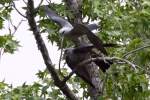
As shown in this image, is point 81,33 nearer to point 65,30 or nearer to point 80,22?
point 65,30

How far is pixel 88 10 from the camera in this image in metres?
3.62

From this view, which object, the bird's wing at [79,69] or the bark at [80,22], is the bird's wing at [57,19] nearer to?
the bird's wing at [79,69]

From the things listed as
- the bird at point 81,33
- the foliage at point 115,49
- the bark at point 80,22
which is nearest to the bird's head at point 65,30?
the bird at point 81,33

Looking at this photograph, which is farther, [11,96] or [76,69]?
[11,96]

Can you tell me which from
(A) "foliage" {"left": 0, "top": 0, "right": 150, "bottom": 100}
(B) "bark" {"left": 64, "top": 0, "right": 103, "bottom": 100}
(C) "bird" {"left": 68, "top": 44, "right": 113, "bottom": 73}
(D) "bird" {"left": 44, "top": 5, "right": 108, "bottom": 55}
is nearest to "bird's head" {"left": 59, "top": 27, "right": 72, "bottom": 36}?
(D) "bird" {"left": 44, "top": 5, "right": 108, "bottom": 55}

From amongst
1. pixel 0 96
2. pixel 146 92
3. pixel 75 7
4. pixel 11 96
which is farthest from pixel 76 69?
pixel 75 7

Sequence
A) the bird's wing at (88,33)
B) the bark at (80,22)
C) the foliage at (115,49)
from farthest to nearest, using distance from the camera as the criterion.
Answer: the bark at (80,22) < the foliage at (115,49) < the bird's wing at (88,33)

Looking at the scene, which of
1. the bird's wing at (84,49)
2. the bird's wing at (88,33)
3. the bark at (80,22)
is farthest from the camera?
the bark at (80,22)

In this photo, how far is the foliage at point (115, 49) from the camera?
94.9 inches

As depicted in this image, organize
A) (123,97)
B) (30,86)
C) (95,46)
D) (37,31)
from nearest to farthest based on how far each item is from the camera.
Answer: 1. (95,46)
2. (37,31)
3. (123,97)
4. (30,86)

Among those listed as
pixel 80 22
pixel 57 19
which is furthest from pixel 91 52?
pixel 80 22

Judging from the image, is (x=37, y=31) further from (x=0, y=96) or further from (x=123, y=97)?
(x=0, y=96)

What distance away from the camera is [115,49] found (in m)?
3.39

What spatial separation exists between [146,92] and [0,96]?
3.45 feet
